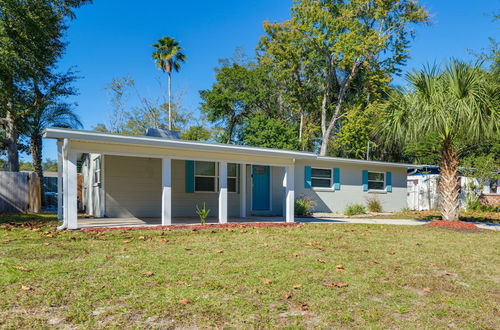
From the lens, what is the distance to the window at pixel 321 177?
53.0 ft

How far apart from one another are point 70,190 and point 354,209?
1224cm

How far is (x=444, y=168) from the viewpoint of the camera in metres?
11.6

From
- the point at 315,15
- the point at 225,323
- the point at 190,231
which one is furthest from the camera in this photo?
the point at 315,15

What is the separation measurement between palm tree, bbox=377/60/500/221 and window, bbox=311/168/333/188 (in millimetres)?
4901

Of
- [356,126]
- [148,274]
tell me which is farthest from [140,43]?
[148,274]

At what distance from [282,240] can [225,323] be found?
182 inches

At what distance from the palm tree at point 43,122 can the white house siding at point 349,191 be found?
12860 mm

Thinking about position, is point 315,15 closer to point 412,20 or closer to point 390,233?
point 412,20

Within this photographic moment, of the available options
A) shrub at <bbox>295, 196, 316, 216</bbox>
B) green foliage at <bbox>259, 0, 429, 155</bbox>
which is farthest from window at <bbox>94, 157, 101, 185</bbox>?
green foliage at <bbox>259, 0, 429, 155</bbox>

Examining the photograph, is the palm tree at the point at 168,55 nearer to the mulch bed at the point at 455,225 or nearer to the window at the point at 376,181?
the window at the point at 376,181

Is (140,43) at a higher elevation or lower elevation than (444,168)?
higher

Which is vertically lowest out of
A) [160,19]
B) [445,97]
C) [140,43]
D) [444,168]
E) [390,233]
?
[390,233]

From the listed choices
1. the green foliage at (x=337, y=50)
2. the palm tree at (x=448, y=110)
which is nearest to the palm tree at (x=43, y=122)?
the green foliage at (x=337, y=50)

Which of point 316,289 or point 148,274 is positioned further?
point 148,274
